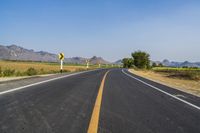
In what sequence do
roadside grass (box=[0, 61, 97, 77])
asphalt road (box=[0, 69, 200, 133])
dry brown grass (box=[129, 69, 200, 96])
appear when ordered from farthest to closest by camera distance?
1. roadside grass (box=[0, 61, 97, 77])
2. dry brown grass (box=[129, 69, 200, 96])
3. asphalt road (box=[0, 69, 200, 133])

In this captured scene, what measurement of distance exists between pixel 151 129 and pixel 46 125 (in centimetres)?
214

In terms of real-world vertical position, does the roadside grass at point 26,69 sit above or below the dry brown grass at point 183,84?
above

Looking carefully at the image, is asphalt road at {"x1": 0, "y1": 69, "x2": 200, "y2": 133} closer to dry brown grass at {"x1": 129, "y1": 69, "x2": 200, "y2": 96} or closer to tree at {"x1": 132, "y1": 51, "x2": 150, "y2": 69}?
dry brown grass at {"x1": 129, "y1": 69, "x2": 200, "y2": 96}

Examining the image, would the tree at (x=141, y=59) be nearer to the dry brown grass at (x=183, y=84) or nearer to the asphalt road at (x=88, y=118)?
the dry brown grass at (x=183, y=84)

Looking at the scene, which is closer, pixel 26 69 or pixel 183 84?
pixel 183 84

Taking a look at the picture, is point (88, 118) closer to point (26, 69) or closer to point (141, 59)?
point (26, 69)

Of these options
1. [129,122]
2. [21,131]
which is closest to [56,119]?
[21,131]

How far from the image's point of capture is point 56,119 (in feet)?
21.3

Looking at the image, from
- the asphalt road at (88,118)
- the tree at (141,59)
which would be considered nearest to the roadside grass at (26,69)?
the asphalt road at (88,118)

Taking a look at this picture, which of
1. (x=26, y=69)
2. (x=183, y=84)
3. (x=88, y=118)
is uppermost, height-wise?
(x=88, y=118)

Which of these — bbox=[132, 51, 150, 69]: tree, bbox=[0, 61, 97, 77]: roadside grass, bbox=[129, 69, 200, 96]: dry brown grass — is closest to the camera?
bbox=[129, 69, 200, 96]: dry brown grass

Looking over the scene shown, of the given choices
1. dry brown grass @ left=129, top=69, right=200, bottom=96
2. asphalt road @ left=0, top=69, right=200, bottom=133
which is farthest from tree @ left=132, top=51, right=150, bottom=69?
asphalt road @ left=0, top=69, right=200, bottom=133

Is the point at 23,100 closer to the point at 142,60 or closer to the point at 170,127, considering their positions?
the point at 170,127

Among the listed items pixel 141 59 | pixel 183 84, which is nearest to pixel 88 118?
pixel 183 84
